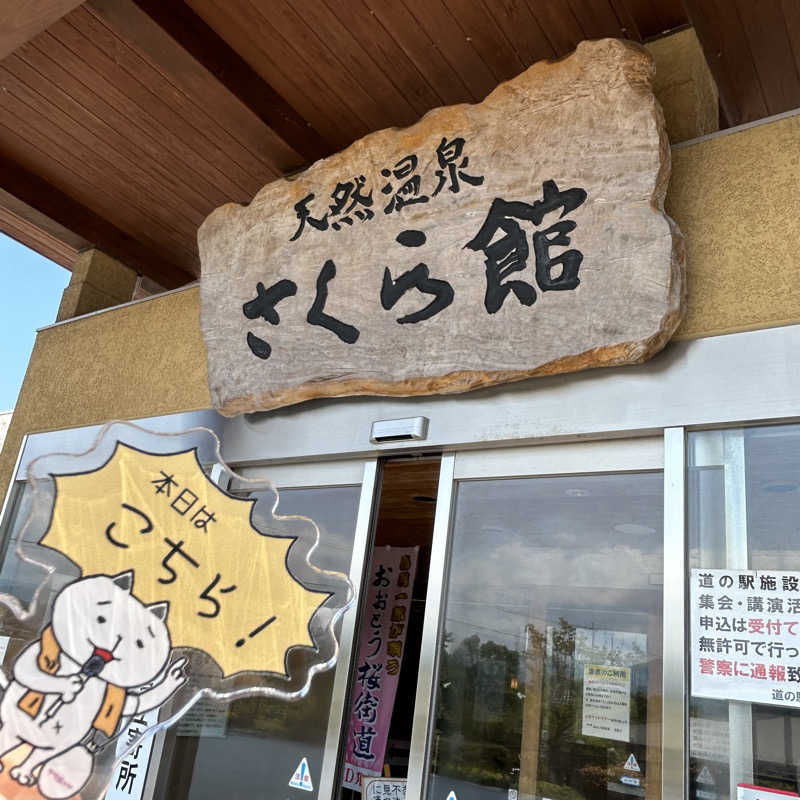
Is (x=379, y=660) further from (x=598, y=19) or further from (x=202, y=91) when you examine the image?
(x=598, y=19)

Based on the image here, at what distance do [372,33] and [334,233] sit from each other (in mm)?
969

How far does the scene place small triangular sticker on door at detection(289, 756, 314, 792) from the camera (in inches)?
110

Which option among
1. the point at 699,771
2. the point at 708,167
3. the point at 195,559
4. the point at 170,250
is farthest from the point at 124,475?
the point at 170,250

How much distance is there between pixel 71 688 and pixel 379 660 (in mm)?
3405

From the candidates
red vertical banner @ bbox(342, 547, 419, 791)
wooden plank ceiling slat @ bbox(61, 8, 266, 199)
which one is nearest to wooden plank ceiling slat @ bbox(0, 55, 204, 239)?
wooden plank ceiling slat @ bbox(61, 8, 266, 199)

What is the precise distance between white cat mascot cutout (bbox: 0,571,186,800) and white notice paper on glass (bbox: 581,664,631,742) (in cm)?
129

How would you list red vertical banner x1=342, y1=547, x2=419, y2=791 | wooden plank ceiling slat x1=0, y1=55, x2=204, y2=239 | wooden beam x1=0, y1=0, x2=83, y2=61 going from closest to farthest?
wooden beam x1=0, y1=0, x2=83, y2=61, wooden plank ceiling slat x1=0, y1=55, x2=204, y2=239, red vertical banner x1=342, y1=547, x2=419, y2=791

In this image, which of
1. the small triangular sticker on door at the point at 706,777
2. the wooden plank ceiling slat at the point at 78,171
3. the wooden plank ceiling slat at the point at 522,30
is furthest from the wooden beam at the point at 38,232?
the small triangular sticker on door at the point at 706,777

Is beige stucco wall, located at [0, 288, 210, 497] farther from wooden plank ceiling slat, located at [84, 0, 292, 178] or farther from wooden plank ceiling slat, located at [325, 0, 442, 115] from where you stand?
wooden plank ceiling slat, located at [325, 0, 442, 115]

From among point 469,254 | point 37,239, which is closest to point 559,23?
point 469,254

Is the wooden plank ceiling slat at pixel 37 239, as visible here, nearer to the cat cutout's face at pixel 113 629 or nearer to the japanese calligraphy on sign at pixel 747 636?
the cat cutout's face at pixel 113 629

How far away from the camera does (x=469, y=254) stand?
2.94m

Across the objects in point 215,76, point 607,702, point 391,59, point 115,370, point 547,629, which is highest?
point 391,59

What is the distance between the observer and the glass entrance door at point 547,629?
230 centimetres
